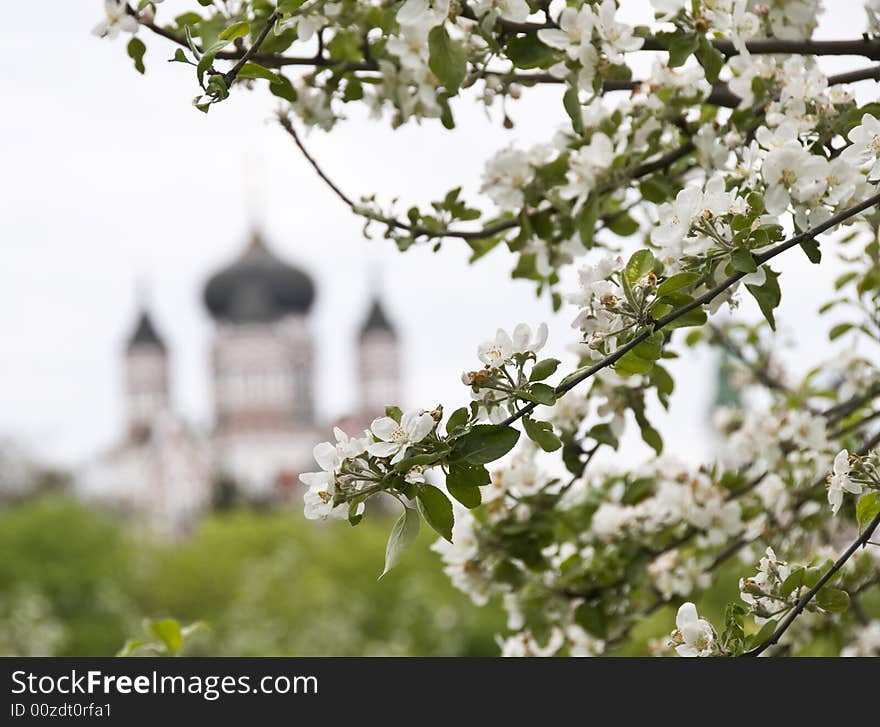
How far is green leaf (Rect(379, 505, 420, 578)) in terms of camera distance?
4.66ft

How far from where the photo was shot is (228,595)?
32.9m

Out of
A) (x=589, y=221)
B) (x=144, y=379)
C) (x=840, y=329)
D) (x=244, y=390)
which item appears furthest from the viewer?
(x=144, y=379)

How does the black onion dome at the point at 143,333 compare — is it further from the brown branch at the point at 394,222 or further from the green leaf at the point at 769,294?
the green leaf at the point at 769,294

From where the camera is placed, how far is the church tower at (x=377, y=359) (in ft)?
228

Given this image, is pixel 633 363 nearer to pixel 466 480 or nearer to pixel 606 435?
pixel 466 480

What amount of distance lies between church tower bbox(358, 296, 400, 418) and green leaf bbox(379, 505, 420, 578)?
2664 inches

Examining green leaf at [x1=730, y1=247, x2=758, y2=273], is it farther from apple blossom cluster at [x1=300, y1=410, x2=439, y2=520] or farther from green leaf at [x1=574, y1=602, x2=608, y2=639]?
green leaf at [x1=574, y1=602, x2=608, y2=639]

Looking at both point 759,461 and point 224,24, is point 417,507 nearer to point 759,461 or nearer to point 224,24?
point 224,24

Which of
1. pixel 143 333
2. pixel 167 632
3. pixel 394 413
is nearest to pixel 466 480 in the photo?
pixel 394 413

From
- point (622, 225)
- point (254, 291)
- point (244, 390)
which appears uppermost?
point (254, 291)

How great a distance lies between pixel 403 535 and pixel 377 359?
224ft

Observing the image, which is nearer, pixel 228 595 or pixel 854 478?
pixel 854 478

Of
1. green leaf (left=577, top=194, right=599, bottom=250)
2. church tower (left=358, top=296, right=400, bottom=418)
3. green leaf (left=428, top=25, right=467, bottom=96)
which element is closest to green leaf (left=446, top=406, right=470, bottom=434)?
green leaf (left=428, top=25, right=467, bottom=96)

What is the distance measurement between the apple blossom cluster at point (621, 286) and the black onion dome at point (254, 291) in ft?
208
